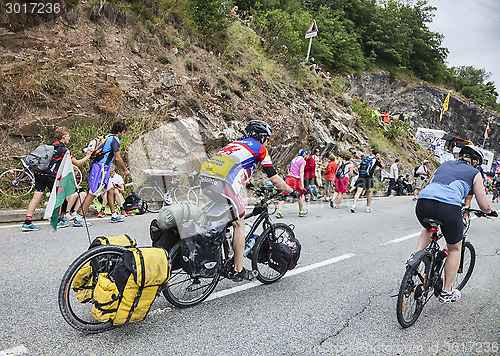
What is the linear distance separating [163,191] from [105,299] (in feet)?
23.1

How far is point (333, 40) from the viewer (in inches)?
1150

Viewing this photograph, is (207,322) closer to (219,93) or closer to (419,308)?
(419,308)

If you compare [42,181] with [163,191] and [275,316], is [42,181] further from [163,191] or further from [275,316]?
[275,316]

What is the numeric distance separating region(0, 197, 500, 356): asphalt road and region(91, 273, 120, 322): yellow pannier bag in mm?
259

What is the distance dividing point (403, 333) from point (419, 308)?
16.7 inches

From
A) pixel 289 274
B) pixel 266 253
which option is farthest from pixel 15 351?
pixel 289 274

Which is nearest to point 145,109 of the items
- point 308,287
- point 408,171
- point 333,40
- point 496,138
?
point 308,287

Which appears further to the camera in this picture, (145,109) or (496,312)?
(145,109)

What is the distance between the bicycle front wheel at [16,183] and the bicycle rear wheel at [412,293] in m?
8.01

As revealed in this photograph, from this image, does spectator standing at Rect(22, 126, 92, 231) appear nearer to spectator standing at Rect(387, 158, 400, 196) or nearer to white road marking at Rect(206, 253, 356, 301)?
white road marking at Rect(206, 253, 356, 301)

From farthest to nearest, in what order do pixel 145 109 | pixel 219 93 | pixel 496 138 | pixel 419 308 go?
pixel 496 138, pixel 219 93, pixel 145 109, pixel 419 308

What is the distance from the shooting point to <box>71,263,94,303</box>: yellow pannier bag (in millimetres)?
2852

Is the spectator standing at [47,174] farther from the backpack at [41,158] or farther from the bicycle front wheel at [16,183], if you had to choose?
the bicycle front wheel at [16,183]

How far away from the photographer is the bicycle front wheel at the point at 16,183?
24.2 feet
